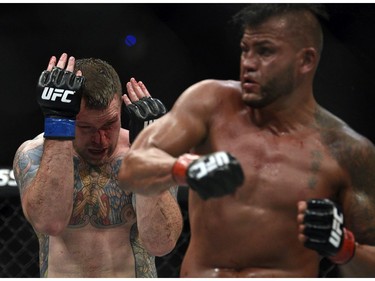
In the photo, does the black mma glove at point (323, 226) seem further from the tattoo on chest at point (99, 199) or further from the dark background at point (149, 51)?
the dark background at point (149, 51)

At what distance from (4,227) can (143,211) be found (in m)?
1.18

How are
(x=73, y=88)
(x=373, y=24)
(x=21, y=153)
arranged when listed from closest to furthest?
(x=73, y=88), (x=21, y=153), (x=373, y=24)

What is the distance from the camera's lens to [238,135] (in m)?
1.89

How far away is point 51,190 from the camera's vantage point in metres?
2.48

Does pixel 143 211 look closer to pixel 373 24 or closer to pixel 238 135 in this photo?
pixel 238 135

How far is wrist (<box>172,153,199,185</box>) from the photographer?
5.65 ft

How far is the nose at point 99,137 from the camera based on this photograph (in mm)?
2584

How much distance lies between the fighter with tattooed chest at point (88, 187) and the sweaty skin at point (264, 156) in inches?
25.4

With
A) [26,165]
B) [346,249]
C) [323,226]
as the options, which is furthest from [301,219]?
[26,165]

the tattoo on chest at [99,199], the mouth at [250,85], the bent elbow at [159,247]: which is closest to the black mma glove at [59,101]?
the tattoo on chest at [99,199]

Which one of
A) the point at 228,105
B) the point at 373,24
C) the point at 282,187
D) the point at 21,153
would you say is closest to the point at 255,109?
the point at 228,105

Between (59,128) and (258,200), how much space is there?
0.80 m

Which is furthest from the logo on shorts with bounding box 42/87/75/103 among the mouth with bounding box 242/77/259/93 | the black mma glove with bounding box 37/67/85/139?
the mouth with bounding box 242/77/259/93

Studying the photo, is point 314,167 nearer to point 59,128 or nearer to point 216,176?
point 216,176
